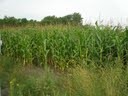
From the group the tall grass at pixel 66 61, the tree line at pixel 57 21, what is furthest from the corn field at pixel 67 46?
the tree line at pixel 57 21

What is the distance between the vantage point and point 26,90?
775cm

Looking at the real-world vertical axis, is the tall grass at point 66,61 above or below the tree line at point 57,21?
below

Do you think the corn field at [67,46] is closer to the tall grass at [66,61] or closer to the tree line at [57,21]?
the tall grass at [66,61]

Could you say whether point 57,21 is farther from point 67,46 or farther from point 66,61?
point 66,61

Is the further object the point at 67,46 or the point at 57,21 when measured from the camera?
the point at 57,21

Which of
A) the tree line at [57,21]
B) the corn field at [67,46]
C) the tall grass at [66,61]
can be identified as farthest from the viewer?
the tree line at [57,21]

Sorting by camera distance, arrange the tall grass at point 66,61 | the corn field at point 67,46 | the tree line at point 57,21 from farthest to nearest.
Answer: the tree line at point 57,21 → the corn field at point 67,46 → the tall grass at point 66,61

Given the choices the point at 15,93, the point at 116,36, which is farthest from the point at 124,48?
the point at 15,93

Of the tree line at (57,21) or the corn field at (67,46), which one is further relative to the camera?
the tree line at (57,21)

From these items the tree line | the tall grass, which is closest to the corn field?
the tall grass

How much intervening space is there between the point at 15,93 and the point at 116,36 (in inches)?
185

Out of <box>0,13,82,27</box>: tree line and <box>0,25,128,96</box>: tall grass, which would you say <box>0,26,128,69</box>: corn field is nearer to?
<box>0,25,128,96</box>: tall grass

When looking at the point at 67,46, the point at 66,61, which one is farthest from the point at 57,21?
the point at 66,61

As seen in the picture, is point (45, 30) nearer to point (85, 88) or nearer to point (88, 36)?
point (88, 36)
